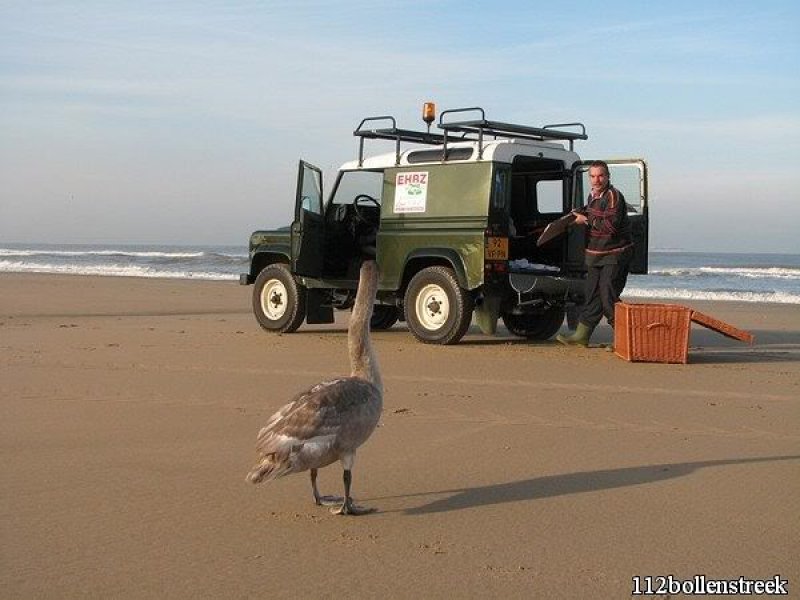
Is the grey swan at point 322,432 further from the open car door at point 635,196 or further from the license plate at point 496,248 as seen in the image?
the open car door at point 635,196

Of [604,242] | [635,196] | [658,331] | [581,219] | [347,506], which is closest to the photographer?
[347,506]

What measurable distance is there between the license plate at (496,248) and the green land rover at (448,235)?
0.01m

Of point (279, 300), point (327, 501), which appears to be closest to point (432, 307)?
point (279, 300)

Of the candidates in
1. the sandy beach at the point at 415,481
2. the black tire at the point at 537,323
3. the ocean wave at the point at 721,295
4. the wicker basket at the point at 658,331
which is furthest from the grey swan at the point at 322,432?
the ocean wave at the point at 721,295

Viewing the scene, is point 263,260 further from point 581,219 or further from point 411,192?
point 581,219

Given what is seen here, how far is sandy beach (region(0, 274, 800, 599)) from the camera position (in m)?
4.33

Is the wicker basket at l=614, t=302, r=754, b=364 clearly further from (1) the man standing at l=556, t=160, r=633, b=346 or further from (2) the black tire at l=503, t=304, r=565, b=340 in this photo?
(2) the black tire at l=503, t=304, r=565, b=340

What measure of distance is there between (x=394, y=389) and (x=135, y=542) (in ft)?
14.6

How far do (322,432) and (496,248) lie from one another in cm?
703

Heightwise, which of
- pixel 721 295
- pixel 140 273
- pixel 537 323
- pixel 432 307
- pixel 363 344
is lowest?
pixel 140 273

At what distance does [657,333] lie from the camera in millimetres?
10930

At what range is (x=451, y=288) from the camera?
12055 millimetres

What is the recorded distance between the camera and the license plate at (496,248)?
1166 cm

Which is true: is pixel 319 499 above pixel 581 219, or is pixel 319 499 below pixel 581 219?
below
